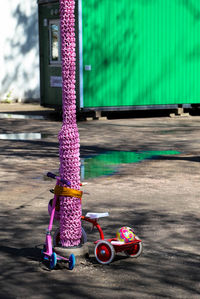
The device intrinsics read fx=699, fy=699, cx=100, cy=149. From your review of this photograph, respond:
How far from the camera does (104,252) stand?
6.13 meters

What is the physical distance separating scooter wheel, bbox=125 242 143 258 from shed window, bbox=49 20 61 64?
1485 centimetres

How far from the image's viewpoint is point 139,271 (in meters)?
5.93

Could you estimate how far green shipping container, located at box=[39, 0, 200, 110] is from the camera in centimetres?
1923

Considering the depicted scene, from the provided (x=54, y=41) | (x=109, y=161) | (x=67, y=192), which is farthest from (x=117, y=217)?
(x=54, y=41)

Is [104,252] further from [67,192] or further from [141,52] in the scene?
[141,52]

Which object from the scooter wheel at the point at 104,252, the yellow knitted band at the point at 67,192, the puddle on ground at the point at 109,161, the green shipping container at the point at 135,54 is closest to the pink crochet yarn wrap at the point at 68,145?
the yellow knitted band at the point at 67,192

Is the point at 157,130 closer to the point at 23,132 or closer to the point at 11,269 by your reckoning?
the point at 23,132

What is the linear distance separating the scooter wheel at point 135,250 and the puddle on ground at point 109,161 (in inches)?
165

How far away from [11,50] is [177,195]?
19234mm

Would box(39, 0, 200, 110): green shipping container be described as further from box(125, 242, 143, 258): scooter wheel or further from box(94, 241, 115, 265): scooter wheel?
box(94, 241, 115, 265): scooter wheel

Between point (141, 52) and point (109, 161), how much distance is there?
8531 millimetres

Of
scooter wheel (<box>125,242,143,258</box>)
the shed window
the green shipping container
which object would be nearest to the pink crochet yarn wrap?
scooter wheel (<box>125,242,143,258</box>)

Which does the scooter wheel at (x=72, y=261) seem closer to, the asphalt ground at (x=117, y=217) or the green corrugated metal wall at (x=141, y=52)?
the asphalt ground at (x=117, y=217)

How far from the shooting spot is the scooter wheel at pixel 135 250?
6289 millimetres
